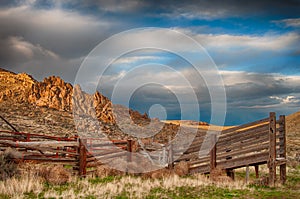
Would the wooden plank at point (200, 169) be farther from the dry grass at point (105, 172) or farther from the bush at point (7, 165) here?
the bush at point (7, 165)

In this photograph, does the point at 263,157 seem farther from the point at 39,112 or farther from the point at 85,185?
the point at 39,112

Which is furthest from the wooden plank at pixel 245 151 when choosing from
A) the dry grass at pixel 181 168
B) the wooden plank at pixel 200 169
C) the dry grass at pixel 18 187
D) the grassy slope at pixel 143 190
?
the dry grass at pixel 18 187

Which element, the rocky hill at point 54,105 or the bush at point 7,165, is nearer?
the bush at point 7,165

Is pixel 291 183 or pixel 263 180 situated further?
pixel 291 183

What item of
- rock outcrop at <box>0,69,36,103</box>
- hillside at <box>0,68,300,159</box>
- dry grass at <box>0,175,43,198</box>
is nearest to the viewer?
dry grass at <box>0,175,43,198</box>

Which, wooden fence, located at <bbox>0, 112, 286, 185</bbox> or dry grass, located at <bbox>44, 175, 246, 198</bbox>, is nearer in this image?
dry grass, located at <bbox>44, 175, 246, 198</bbox>

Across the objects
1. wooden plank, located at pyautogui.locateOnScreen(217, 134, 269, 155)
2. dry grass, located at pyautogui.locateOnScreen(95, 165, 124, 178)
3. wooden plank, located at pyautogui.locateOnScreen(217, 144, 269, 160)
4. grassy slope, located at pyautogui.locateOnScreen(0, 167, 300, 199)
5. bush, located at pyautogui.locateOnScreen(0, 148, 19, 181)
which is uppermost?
wooden plank, located at pyautogui.locateOnScreen(217, 134, 269, 155)

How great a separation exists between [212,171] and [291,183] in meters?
3.50

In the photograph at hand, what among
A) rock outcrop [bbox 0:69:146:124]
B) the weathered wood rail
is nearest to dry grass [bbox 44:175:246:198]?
the weathered wood rail

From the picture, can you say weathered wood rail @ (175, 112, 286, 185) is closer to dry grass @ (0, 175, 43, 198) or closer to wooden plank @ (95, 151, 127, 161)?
wooden plank @ (95, 151, 127, 161)

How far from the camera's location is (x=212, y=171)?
16.2 meters

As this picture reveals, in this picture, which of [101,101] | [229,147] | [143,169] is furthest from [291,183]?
[101,101]

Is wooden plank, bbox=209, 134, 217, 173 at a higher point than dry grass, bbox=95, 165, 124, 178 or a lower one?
higher

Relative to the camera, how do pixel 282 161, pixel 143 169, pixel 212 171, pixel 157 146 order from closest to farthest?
pixel 282 161 → pixel 212 171 → pixel 143 169 → pixel 157 146
